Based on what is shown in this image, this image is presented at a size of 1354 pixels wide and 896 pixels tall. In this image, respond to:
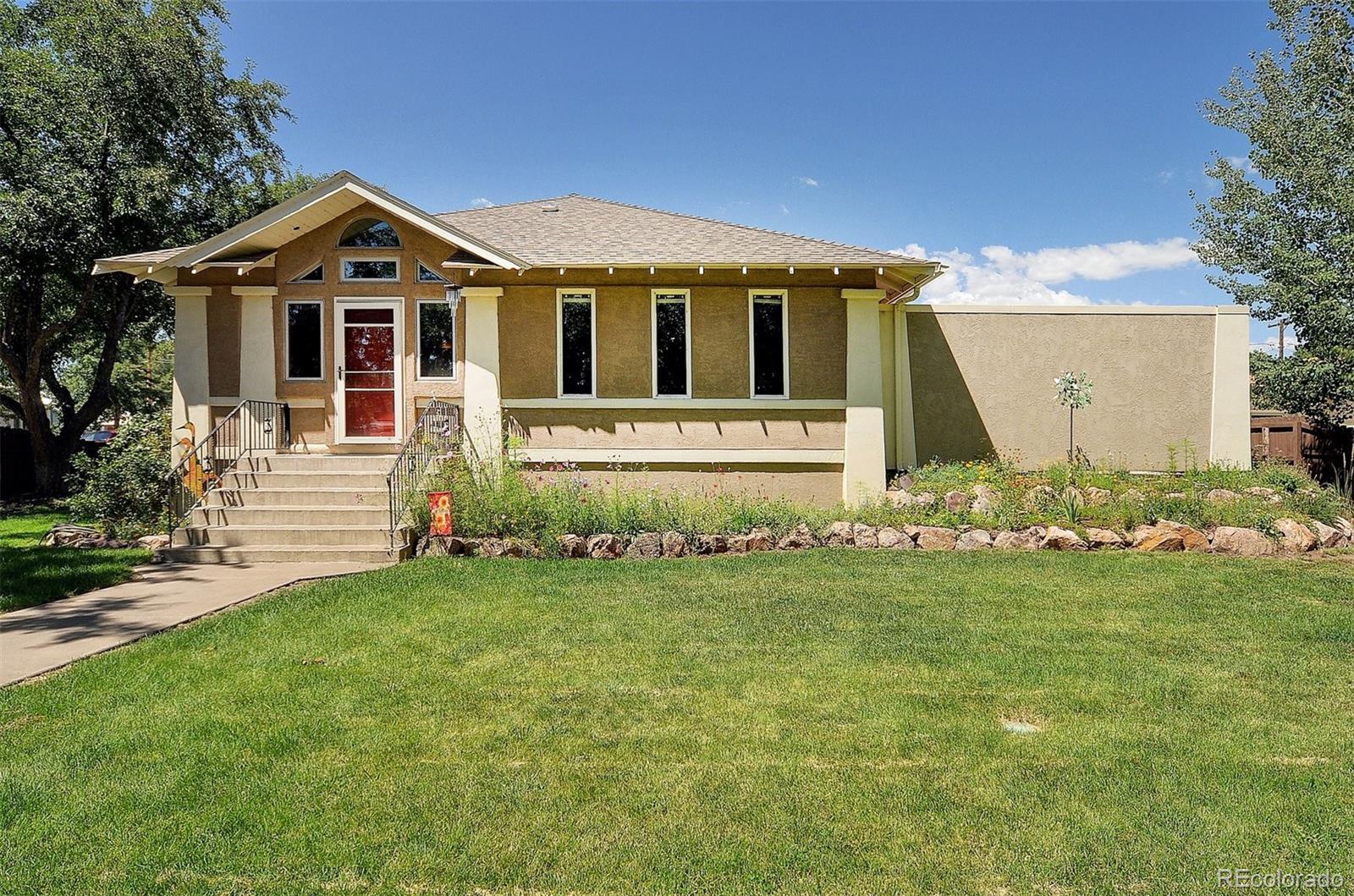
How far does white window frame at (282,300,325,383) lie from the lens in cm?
1162

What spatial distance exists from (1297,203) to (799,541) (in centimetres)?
1666

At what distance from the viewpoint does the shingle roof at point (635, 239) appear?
10984 millimetres

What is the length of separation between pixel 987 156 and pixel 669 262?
11150 mm

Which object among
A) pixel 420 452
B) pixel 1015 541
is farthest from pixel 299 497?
pixel 1015 541

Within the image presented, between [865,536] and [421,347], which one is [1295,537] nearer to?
[865,536]

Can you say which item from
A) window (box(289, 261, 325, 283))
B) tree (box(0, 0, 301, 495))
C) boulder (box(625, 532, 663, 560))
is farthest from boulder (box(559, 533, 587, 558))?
tree (box(0, 0, 301, 495))

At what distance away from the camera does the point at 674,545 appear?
8820mm

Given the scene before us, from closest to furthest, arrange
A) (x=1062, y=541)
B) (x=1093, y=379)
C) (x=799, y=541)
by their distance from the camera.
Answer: (x=1062, y=541) < (x=799, y=541) < (x=1093, y=379)

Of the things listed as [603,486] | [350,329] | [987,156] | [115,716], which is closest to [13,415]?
[350,329]

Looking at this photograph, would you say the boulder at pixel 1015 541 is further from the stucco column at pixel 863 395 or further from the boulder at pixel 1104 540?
the stucco column at pixel 863 395

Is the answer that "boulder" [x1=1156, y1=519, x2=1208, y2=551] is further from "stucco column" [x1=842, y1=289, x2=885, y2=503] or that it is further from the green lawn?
"stucco column" [x1=842, y1=289, x2=885, y2=503]

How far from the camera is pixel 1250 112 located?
675 inches

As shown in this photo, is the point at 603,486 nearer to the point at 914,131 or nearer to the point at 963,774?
the point at 963,774

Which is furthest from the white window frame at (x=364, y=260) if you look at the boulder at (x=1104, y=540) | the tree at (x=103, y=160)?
the boulder at (x=1104, y=540)
